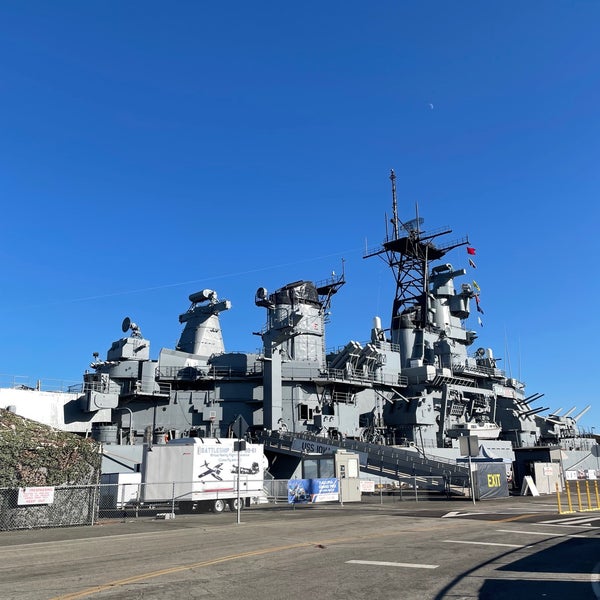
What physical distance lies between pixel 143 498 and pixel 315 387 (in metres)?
23.3

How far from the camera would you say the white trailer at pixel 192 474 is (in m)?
23.3

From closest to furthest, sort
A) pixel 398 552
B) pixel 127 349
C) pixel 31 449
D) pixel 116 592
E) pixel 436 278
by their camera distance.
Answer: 1. pixel 116 592
2. pixel 398 552
3. pixel 31 449
4. pixel 127 349
5. pixel 436 278

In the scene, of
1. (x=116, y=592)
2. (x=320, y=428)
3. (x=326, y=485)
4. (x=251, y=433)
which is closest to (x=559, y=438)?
(x=320, y=428)

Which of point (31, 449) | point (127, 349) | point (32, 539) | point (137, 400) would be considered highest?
point (127, 349)

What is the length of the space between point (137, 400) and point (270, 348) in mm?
10425

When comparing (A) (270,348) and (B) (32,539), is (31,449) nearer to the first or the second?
(B) (32,539)

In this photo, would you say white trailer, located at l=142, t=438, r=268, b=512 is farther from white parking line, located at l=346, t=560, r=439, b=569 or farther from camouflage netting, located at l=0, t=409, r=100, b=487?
white parking line, located at l=346, t=560, r=439, b=569

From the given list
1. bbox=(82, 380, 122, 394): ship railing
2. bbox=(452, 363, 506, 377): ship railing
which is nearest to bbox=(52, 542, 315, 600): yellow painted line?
bbox=(82, 380, 122, 394): ship railing

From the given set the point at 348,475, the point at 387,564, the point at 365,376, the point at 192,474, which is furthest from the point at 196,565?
the point at 365,376

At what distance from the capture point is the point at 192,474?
23.5m

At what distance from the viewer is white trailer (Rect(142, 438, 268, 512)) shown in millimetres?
23281

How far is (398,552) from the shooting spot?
1141 centimetres

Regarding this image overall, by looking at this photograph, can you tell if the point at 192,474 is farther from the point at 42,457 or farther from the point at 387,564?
the point at 387,564

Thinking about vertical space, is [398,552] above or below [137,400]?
below
